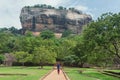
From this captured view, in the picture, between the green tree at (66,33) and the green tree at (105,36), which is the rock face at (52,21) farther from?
the green tree at (105,36)

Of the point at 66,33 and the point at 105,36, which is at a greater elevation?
the point at 66,33

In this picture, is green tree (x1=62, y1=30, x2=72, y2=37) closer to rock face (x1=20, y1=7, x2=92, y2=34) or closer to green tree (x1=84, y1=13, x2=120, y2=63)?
rock face (x1=20, y1=7, x2=92, y2=34)

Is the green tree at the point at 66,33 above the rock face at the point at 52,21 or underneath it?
underneath

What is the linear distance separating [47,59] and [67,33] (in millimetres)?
97563

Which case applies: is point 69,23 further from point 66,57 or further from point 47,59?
point 47,59

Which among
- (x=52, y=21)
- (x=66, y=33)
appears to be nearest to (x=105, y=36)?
(x=66, y=33)

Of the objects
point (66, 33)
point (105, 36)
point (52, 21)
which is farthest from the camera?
point (52, 21)

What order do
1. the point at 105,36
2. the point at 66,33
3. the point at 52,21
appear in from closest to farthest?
the point at 105,36, the point at 66,33, the point at 52,21

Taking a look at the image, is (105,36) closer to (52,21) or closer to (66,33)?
(66,33)

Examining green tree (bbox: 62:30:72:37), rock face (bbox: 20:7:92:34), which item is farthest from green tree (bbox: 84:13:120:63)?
rock face (bbox: 20:7:92:34)

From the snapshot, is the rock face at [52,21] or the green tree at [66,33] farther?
the rock face at [52,21]

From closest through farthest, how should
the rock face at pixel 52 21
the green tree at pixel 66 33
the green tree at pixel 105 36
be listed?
the green tree at pixel 105 36 → the green tree at pixel 66 33 → the rock face at pixel 52 21

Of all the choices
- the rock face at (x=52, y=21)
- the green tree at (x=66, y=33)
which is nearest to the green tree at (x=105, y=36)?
the green tree at (x=66, y=33)

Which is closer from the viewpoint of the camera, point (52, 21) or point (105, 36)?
point (105, 36)
